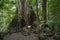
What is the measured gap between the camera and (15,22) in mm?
8688

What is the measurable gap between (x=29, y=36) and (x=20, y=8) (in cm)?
222

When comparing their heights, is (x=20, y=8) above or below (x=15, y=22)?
above

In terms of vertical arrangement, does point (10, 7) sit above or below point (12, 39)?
above

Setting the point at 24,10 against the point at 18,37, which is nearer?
the point at 18,37

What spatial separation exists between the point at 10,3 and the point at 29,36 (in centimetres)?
661

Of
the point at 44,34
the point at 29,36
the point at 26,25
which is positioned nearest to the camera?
the point at 44,34

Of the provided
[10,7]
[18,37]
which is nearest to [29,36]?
[18,37]

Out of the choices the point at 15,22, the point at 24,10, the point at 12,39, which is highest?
the point at 24,10

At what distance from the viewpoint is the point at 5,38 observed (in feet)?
24.0

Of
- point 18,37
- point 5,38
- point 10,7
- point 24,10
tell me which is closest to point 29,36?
point 18,37

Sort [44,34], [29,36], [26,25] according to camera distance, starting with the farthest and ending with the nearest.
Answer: [26,25]
[29,36]
[44,34]

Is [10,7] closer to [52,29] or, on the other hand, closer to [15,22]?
[15,22]

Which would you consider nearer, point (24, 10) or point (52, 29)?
point (52, 29)

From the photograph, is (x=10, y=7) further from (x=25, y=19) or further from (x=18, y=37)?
(x=18, y=37)
